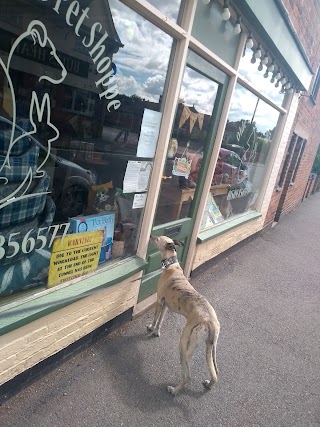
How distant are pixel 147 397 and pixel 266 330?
1859mm

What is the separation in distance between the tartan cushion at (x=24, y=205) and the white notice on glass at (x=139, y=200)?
94 cm

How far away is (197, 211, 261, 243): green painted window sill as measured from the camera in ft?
14.6

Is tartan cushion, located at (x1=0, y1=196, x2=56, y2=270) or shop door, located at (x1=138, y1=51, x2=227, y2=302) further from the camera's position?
shop door, located at (x1=138, y1=51, x2=227, y2=302)

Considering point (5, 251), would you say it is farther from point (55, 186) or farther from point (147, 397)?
point (147, 397)

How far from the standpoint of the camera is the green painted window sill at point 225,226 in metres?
4.46

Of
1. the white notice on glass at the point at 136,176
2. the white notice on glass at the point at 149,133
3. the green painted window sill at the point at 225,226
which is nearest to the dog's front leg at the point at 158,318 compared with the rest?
the white notice on glass at the point at 136,176

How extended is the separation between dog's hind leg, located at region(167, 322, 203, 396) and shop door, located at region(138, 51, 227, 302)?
0.98 metres

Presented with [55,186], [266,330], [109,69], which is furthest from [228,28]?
[266,330]

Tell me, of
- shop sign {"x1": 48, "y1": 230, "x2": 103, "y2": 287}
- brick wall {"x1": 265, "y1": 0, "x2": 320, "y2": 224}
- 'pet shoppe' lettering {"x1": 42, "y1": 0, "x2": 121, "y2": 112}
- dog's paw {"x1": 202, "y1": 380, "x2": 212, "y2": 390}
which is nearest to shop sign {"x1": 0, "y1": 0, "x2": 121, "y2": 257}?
'pet shoppe' lettering {"x1": 42, "y1": 0, "x2": 121, "y2": 112}

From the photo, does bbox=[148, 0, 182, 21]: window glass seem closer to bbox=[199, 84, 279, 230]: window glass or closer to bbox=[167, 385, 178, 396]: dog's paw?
bbox=[199, 84, 279, 230]: window glass

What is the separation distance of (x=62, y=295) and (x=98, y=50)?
1841 millimetres

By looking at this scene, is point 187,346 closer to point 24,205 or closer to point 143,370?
point 143,370

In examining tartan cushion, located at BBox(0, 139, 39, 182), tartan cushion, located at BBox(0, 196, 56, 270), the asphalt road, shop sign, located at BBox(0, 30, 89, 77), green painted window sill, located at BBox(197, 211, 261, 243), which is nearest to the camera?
shop sign, located at BBox(0, 30, 89, 77)

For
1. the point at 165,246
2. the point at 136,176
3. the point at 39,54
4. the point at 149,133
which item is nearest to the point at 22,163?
the point at 39,54
